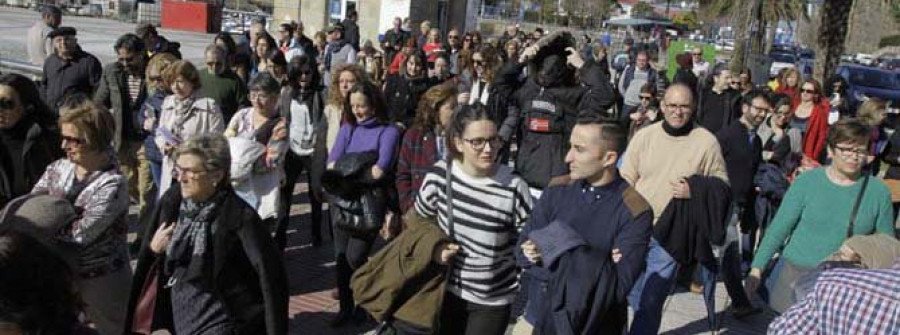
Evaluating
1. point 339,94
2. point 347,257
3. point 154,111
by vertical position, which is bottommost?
point 347,257

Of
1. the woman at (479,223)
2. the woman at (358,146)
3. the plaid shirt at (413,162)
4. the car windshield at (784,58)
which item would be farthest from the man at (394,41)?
the car windshield at (784,58)

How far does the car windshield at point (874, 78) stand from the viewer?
76.4ft

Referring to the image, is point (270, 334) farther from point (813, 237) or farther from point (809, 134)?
point (809, 134)

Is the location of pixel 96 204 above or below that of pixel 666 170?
below

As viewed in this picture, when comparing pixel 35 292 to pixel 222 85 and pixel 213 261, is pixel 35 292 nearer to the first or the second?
pixel 213 261

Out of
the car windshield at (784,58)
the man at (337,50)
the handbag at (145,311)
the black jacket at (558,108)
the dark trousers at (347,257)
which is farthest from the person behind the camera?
the car windshield at (784,58)

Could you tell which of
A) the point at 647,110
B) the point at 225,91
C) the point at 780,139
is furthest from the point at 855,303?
the point at 647,110

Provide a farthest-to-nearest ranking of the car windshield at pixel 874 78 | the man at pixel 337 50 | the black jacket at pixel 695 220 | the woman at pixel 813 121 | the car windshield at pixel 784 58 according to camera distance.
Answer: the car windshield at pixel 784 58 < the car windshield at pixel 874 78 < the man at pixel 337 50 < the woman at pixel 813 121 < the black jacket at pixel 695 220

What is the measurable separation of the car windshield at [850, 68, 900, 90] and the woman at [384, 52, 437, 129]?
18071mm

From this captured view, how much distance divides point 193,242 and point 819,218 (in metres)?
3.06

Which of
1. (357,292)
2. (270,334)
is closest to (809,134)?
(357,292)

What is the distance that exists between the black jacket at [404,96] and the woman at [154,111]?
7.20ft

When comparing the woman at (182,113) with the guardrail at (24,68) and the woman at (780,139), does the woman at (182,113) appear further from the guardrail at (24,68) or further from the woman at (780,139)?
the woman at (780,139)

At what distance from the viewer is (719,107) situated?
10.8m
